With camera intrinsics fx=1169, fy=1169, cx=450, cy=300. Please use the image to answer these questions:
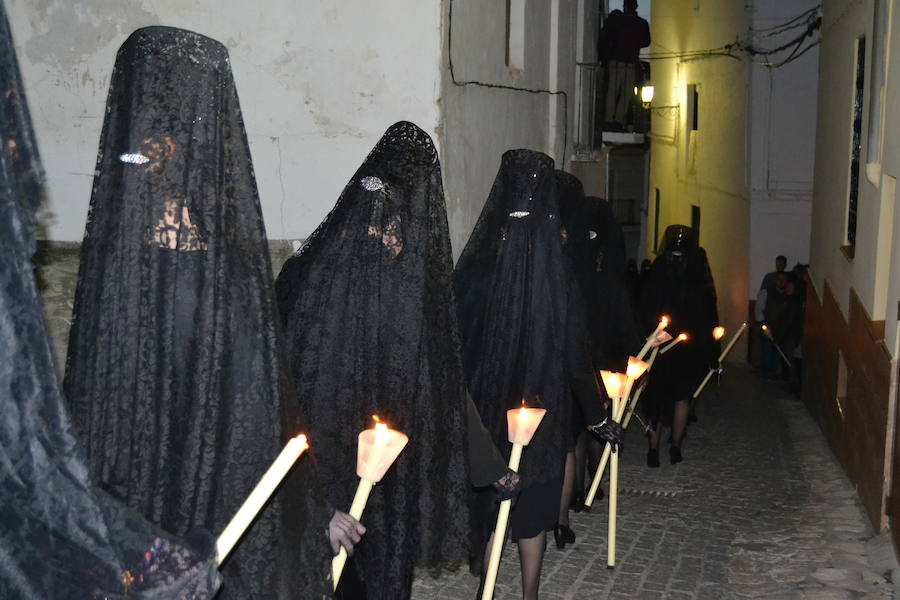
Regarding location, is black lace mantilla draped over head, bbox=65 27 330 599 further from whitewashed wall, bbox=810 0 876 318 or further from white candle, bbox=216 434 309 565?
whitewashed wall, bbox=810 0 876 318

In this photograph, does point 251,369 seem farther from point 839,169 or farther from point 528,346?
point 839,169

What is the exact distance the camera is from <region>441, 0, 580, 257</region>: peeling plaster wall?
870cm

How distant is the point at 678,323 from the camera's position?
10734mm

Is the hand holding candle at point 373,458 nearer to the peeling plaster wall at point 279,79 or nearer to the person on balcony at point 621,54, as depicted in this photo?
the peeling plaster wall at point 279,79

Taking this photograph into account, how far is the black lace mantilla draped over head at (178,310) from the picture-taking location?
317 centimetres

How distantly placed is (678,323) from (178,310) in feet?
26.4

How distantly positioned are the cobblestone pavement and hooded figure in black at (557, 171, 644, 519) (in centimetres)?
67

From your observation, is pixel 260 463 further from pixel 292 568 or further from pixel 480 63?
pixel 480 63

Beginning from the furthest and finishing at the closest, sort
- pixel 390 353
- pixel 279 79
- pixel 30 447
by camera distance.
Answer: pixel 279 79, pixel 390 353, pixel 30 447

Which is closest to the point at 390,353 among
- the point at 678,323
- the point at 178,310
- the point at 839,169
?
the point at 178,310

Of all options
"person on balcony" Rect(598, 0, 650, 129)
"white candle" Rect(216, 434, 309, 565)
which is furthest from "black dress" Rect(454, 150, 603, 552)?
"person on balcony" Rect(598, 0, 650, 129)

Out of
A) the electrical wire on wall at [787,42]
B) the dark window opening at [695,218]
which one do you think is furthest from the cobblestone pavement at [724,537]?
the dark window opening at [695,218]

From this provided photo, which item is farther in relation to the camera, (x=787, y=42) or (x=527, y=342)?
(x=787, y=42)

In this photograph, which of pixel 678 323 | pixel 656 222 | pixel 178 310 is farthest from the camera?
pixel 656 222
